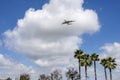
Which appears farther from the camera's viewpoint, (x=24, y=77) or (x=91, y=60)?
(x=24, y=77)

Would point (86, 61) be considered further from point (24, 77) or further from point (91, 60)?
point (24, 77)

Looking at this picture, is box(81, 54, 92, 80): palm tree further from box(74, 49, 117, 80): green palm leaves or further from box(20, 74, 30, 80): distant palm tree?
box(20, 74, 30, 80): distant palm tree

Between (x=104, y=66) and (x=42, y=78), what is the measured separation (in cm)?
5306

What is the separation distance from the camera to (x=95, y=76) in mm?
95250

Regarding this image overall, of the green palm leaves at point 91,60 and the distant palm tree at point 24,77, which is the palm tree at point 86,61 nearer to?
the green palm leaves at point 91,60

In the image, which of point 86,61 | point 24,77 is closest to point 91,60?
point 86,61

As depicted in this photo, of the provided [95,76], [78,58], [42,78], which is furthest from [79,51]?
[42,78]

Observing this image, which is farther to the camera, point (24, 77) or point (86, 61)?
point (24, 77)

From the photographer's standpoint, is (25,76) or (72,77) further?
(25,76)

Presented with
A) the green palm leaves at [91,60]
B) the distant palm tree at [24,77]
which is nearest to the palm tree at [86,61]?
the green palm leaves at [91,60]

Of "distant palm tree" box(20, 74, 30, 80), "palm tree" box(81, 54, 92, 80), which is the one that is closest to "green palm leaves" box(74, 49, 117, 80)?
"palm tree" box(81, 54, 92, 80)

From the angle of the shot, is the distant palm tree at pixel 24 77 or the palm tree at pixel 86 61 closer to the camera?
the palm tree at pixel 86 61

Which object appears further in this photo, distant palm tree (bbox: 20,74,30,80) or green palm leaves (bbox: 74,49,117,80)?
distant palm tree (bbox: 20,74,30,80)

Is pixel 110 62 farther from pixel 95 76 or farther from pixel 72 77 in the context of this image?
pixel 72 77
